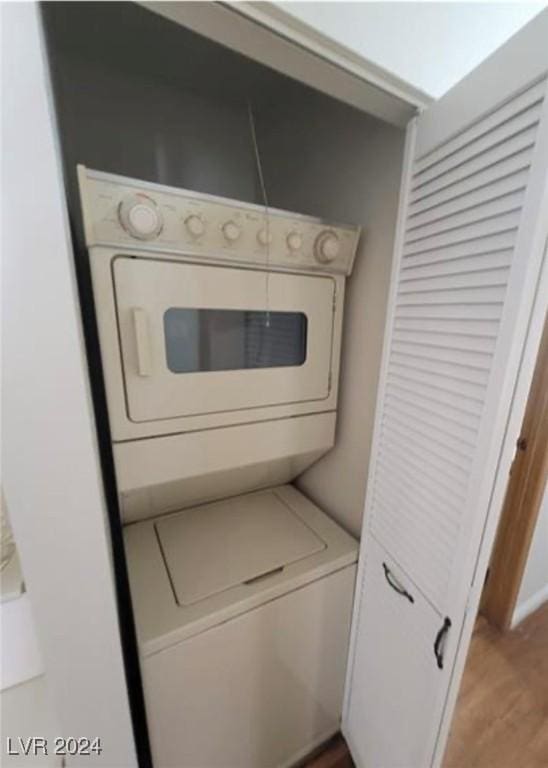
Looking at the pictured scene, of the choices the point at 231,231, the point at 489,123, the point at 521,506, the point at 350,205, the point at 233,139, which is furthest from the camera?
the point at 521,506

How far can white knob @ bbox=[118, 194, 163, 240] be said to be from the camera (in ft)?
2.69

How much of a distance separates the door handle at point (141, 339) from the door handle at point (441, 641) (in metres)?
1.04

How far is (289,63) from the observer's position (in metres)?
0.75

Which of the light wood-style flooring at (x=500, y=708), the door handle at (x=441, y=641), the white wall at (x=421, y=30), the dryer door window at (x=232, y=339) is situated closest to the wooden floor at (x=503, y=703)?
the light wood-style flooring at (x=500, y=708)

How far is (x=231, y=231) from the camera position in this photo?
0.96 meters

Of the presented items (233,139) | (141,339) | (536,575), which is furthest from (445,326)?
(536,575)

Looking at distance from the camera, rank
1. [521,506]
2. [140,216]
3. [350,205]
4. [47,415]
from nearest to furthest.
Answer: [47,415], [140,216], [350,205], [521,506]

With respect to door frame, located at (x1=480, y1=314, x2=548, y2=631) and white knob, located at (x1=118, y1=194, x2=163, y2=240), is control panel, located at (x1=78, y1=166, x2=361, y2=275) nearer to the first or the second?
white knob, located at (x1=118, y1=194, x2=163, y2=240)

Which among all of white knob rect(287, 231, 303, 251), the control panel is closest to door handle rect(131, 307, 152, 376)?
the control panel

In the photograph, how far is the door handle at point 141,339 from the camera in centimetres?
90

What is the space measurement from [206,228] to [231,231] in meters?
0.07

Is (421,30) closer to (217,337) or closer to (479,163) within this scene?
(479,163)

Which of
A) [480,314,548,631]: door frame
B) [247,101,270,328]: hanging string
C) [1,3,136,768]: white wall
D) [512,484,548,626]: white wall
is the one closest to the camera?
[1,3,136,768]: white wall

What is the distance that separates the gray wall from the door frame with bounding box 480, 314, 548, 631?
45.4 inches
